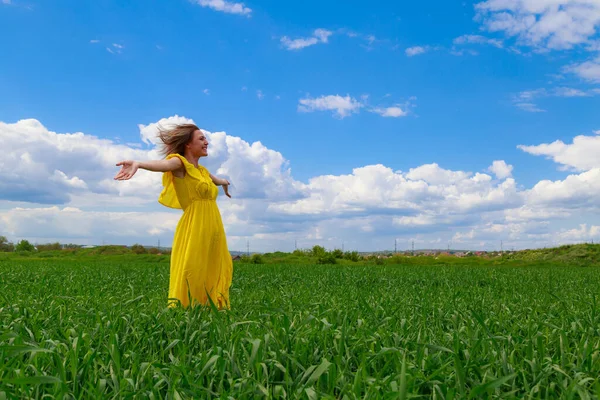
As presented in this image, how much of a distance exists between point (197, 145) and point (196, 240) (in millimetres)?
1358

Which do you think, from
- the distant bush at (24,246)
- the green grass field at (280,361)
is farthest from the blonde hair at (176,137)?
the distant bush at (24,246)

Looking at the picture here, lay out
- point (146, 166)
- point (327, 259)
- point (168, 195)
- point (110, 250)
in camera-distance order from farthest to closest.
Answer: point (110, 250) → point (327, 259) → point (168, 195) → point (146, 166)

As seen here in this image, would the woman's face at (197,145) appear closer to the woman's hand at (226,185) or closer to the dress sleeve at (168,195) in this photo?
the dress sleeve at (168,195)

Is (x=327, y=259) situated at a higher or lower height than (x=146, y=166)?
lower

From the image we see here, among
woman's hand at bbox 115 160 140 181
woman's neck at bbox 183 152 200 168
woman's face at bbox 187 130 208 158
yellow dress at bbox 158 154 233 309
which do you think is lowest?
yellow dress at bbox 158 154 233 309

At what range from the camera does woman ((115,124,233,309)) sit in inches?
240

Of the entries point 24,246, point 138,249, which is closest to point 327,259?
point 138,249

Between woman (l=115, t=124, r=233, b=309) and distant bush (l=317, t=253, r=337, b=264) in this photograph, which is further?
distant bush (l=317, t=253, r=337, b=264)

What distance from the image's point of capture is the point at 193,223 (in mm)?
6145

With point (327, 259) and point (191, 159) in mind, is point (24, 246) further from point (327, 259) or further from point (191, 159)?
point (191, 159)

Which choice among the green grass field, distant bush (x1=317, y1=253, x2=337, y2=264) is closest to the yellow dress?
the green grass field

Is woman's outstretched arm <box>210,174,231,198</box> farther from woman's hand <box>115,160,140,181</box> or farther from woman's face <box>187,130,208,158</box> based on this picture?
woman's hand <box>115,160,140,181</box>

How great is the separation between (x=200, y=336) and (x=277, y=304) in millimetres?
2040

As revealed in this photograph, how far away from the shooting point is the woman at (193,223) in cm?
610
